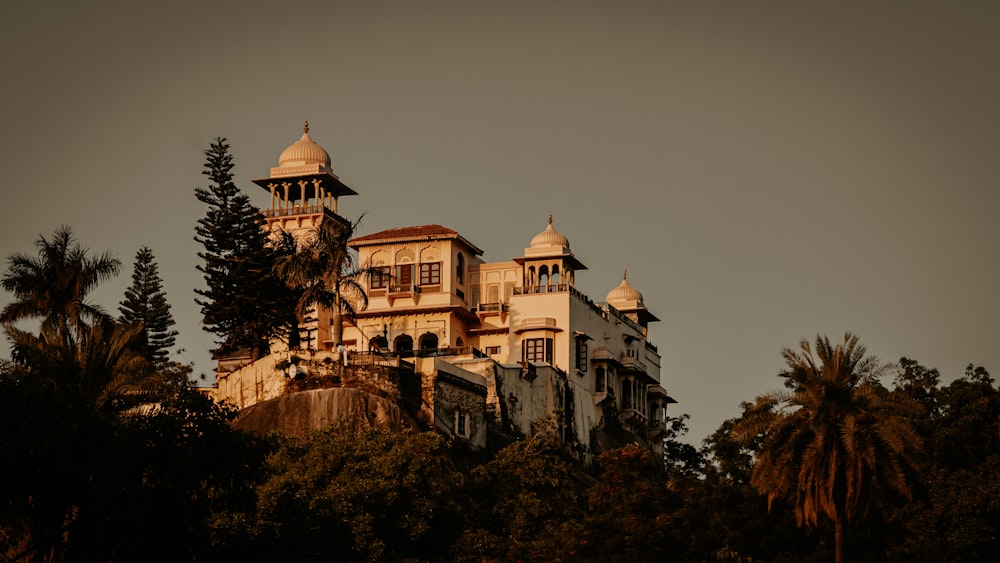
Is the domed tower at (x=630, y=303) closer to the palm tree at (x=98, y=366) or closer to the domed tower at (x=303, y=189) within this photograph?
the domed tower at (x=303, y=189)

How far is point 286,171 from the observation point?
78.1 m

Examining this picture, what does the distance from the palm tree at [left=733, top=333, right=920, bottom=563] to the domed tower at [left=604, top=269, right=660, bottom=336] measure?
42.4 m

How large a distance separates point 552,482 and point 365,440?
550 centimetres

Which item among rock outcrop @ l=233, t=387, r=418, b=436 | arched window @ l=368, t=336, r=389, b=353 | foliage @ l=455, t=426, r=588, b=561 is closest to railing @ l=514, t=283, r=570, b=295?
arched window @ l=368, t=336, r=389, b=353

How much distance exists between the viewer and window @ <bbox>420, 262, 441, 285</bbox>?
249 feet

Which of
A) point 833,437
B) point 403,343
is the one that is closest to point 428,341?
point 403,343

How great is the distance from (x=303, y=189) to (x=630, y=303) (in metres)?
17.6

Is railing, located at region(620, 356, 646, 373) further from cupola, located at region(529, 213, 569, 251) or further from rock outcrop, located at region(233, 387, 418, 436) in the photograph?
rock outcrop, located at region(233, 387, 418, 436)

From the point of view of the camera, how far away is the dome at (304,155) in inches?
3091

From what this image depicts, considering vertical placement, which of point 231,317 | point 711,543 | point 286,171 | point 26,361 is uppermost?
point 286,171

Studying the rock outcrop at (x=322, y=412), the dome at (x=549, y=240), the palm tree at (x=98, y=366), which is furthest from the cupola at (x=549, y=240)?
the palm tree at (x=98, y=366)

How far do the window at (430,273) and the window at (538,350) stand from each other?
4.68 meters

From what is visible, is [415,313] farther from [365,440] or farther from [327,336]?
[365,440]

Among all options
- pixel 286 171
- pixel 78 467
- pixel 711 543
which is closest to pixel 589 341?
pixel 286 171
